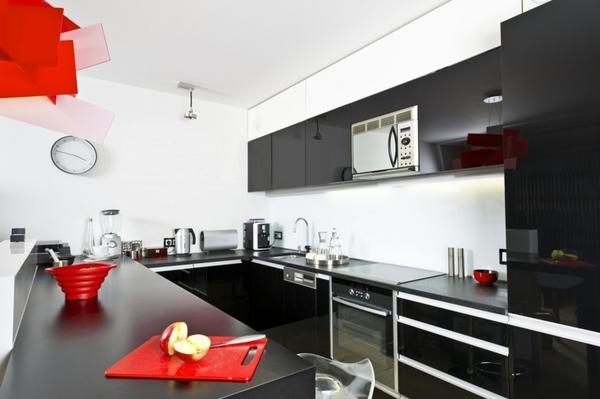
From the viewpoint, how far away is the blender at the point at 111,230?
117 inches

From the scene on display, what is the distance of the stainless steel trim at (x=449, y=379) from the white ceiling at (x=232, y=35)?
6.84ft

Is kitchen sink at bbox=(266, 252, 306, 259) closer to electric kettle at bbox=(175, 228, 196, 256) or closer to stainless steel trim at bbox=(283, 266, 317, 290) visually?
stainless steel trim at bbox=(283, 266, 317, 290)

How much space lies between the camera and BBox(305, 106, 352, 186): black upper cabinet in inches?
105

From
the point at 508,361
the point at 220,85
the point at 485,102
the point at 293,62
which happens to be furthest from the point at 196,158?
the point at 508,361

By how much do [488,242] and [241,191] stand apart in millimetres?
2705

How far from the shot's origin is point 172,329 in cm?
86

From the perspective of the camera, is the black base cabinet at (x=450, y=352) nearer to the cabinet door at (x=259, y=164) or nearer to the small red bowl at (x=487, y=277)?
the small red bowl at (x=487, y=277)

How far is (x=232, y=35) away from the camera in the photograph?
242cm

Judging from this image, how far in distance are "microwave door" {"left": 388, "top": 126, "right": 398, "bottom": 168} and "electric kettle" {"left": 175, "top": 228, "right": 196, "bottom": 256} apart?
7.13 feet

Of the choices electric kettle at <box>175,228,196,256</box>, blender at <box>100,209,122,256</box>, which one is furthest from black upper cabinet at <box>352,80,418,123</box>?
blender at <box>100,209,122,256</box>

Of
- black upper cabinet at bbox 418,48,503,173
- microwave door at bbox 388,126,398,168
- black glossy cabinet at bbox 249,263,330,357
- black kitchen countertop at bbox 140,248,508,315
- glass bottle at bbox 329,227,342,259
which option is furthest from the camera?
glass bottle at bbox 329,227,342,259

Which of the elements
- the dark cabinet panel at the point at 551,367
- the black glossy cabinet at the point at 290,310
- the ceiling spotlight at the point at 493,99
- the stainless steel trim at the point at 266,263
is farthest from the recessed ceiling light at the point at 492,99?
the stainless steel trim at the point at 266,263

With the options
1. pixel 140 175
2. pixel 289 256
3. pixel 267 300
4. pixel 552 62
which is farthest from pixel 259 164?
pixel 552 62

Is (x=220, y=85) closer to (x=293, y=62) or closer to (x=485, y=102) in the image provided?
(x=293, y=62)
